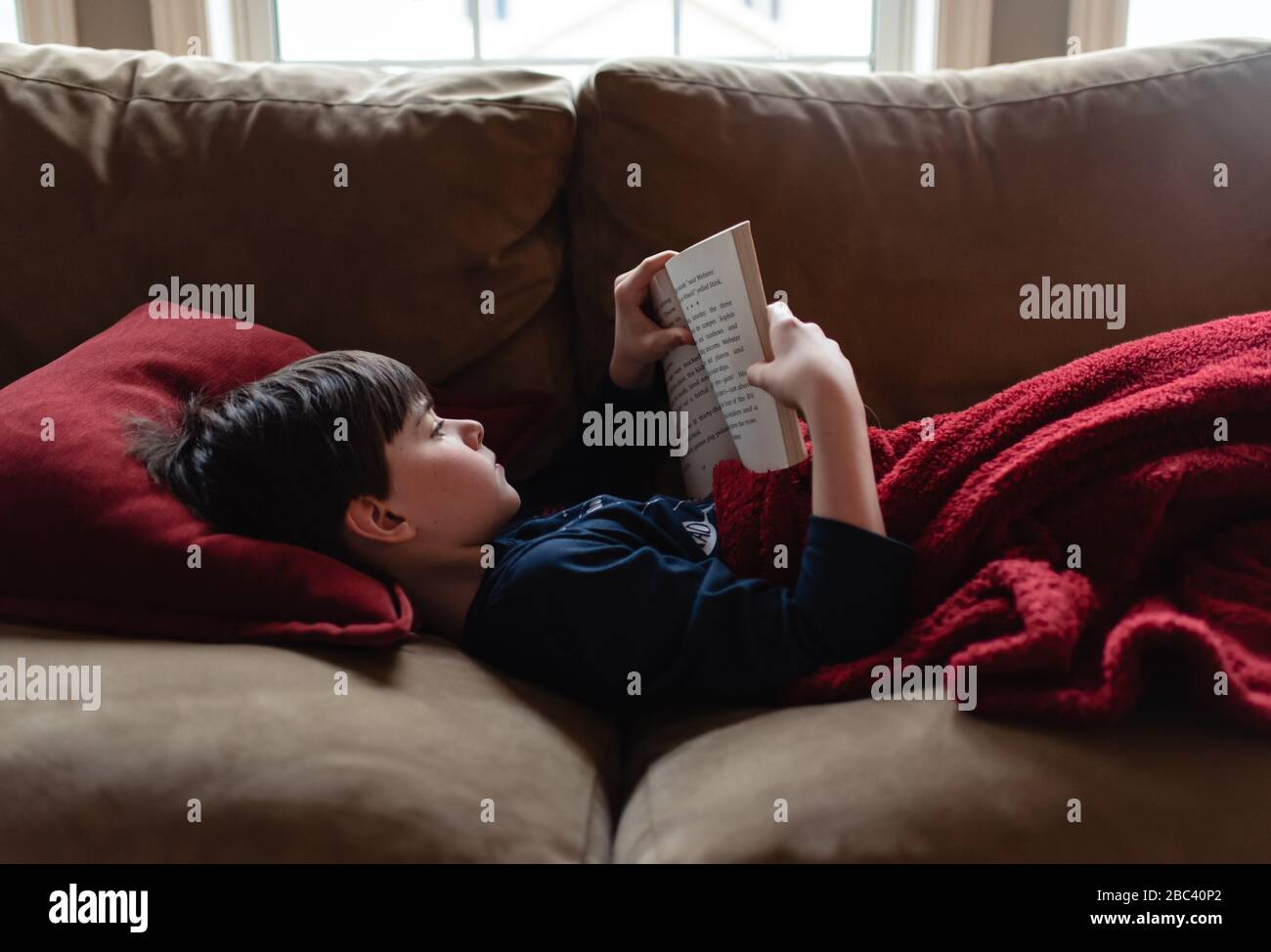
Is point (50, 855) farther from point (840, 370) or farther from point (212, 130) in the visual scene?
point (212, 130)

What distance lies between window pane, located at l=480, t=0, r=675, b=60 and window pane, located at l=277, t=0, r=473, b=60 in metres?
0.05

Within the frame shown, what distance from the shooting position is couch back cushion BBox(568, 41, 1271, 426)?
1.28 meters

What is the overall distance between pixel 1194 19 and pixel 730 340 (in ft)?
5.19

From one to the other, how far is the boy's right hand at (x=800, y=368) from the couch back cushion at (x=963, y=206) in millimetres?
318

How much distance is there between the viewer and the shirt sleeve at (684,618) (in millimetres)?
881

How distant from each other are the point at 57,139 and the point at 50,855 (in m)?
0.89

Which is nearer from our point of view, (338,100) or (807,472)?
(807,472)

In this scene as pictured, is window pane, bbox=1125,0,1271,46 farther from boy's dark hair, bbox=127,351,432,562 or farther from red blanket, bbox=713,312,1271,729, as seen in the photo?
boy's dark hair, bbox=127,351,432,562

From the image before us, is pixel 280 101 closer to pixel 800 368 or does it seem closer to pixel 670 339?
pixel 670 339

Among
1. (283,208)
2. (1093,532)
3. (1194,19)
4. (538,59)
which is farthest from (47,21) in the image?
(1194,19)

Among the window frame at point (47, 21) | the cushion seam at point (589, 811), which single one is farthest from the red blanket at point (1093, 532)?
the window frame at point (47, 21)

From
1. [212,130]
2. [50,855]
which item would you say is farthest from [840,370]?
[212,130]

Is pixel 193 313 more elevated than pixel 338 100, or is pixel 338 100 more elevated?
pixel 338 100
